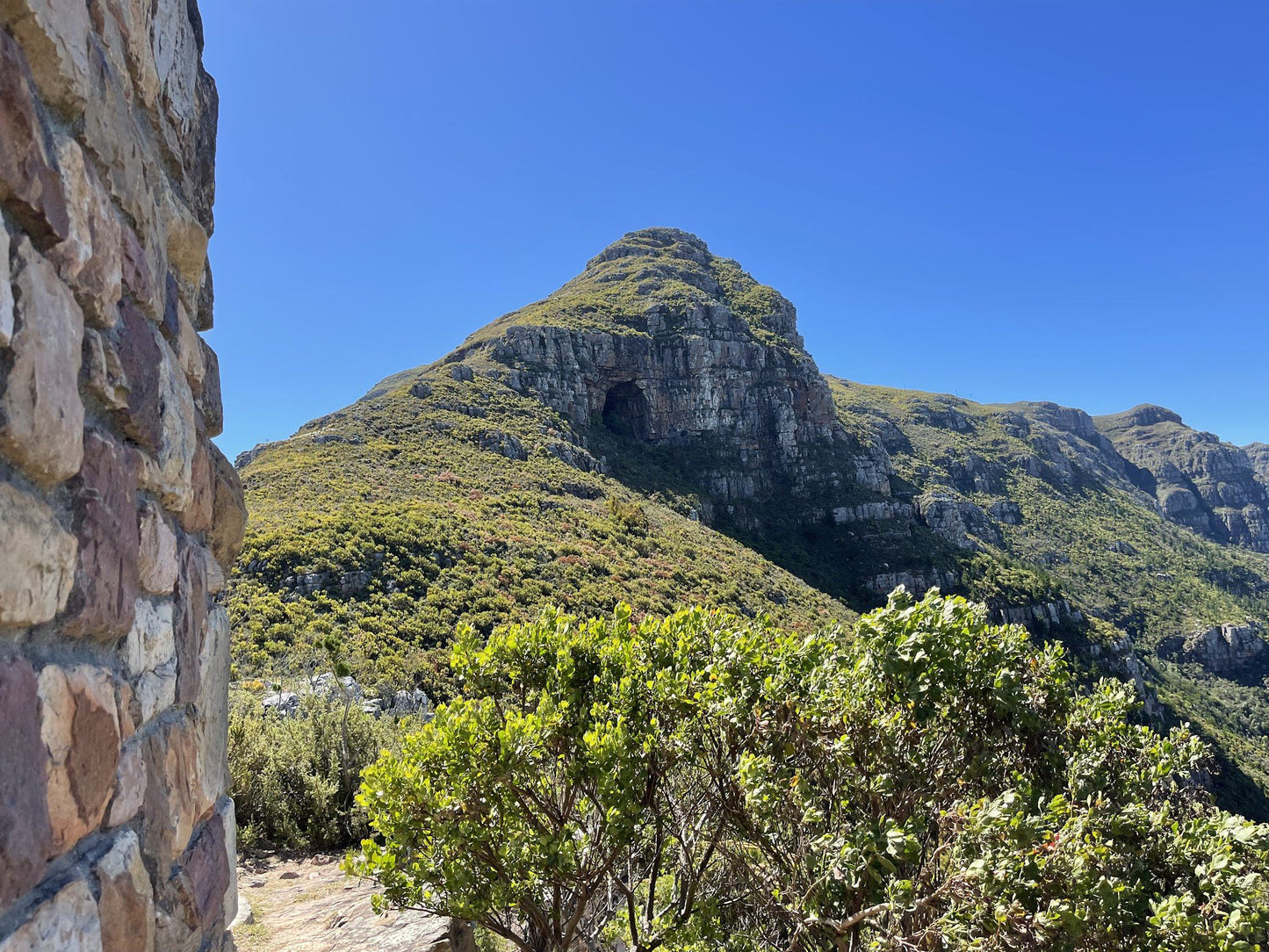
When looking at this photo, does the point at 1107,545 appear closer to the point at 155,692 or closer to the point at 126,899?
the point at 155,692

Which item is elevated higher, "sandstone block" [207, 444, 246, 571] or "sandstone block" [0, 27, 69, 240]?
"sandstone block" [0, 27, 69, 240]

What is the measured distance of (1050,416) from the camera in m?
146

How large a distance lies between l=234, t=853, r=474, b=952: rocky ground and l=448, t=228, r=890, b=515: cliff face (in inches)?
2098

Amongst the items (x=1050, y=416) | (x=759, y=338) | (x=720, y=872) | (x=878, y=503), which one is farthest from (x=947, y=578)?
(x=1050, y=416)

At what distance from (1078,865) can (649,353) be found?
68257mm

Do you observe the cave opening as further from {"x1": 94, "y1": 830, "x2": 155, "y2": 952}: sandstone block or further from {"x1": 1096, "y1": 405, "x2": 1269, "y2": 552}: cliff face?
{"x1": 1096, "y1": 405, "x2": 1269, "y2": 552}: cliff face

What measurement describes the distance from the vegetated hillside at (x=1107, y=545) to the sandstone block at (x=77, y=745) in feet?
167

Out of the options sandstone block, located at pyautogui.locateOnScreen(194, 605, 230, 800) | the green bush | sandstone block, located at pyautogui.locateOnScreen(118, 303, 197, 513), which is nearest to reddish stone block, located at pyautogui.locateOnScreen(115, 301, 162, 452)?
sandstone block, located at pyautogui.locateOnScreen(118, 303, 197, 513)

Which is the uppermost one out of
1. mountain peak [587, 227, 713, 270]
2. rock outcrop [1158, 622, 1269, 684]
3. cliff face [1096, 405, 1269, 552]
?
mountain peak [587, 227, 713, 270]

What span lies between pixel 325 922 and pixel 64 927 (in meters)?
5.66

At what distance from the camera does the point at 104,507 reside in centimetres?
141

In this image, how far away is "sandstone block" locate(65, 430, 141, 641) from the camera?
132cm

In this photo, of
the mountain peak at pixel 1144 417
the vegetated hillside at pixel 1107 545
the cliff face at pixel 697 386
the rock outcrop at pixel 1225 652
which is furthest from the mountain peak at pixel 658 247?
the mountain peak at pixel 1144 417

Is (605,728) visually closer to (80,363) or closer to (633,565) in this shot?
(80,363)
